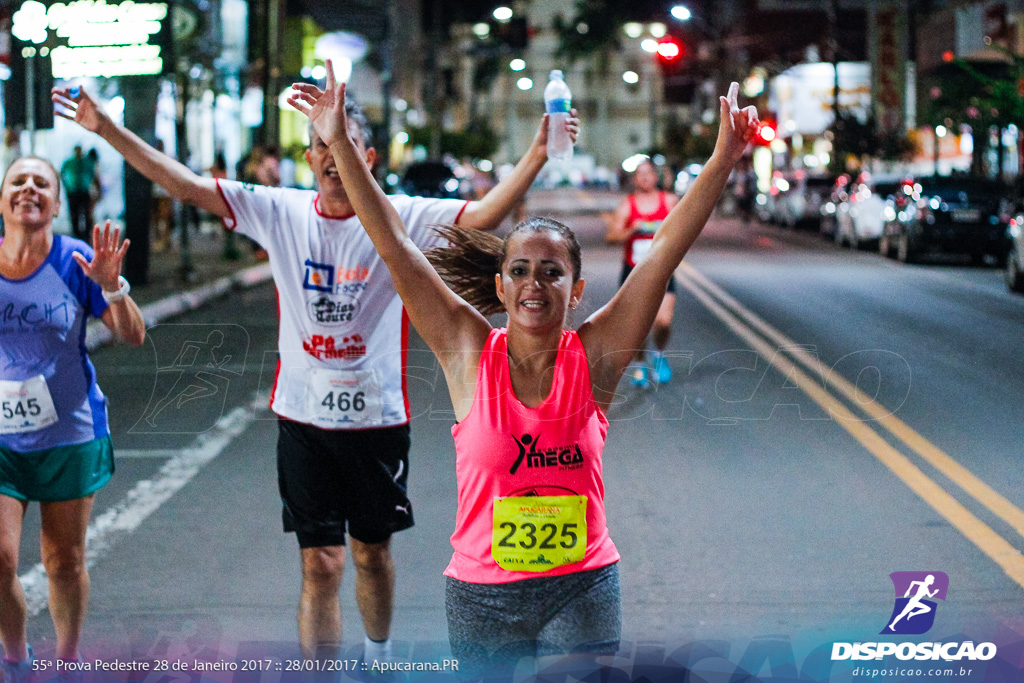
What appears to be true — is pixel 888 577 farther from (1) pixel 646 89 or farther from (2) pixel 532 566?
(1) pixel 646 89

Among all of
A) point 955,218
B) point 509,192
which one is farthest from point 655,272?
point 955,218

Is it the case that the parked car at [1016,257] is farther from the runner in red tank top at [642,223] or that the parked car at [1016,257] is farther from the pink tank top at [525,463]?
the pink tank top at [525,463]

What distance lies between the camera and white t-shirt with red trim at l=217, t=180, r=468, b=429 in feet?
15.0

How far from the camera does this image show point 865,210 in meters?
30.3

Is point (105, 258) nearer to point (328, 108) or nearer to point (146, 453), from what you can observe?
point (328, 108)

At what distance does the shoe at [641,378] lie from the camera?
11.1 meters

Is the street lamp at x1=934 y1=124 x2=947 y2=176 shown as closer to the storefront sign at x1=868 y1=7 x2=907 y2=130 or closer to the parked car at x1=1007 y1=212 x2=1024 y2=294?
the storefront sign at x1=868 y1=7 x2=907 y2=130

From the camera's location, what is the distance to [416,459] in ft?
28.1

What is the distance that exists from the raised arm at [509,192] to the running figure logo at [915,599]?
1.99 meters

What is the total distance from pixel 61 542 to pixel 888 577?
3.40m

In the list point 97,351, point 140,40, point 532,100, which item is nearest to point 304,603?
point 97,351

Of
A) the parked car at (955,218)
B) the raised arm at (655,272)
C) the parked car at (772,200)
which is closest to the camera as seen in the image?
the raised arm at (655,272)

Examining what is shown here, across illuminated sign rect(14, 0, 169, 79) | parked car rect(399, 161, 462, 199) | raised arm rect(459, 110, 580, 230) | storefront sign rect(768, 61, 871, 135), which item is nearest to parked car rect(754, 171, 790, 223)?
parked car rect(399, 161, 462, 199)

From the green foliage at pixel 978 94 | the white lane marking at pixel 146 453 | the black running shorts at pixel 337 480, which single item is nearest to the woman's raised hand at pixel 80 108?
the black running shorts at pixel 337 480
